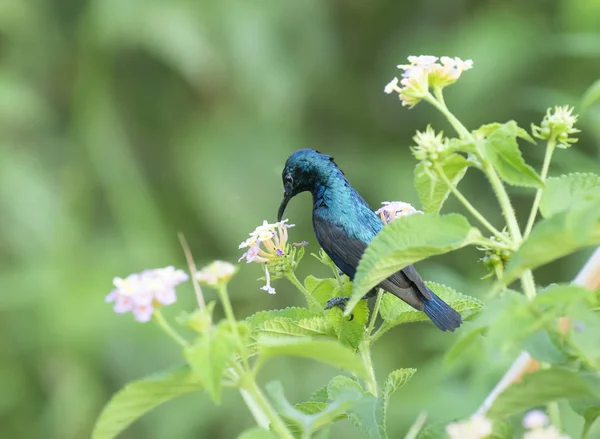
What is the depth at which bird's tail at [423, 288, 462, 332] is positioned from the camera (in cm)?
86

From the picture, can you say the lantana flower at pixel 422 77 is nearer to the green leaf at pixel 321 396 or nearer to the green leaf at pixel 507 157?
the green leaf at pixel 507 157

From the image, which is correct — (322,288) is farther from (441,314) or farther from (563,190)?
(563,190)

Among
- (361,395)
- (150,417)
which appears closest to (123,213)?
(150,417)

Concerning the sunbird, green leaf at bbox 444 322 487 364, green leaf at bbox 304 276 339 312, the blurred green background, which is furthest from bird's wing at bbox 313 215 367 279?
the blurred green background

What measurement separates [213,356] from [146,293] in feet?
0.23

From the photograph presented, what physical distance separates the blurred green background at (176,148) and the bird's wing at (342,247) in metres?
1.33

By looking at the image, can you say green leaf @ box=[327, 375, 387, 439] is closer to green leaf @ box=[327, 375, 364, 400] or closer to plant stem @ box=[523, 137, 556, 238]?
green leaf @ box=[327, 375, 364, 400]

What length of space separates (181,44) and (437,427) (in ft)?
7.67

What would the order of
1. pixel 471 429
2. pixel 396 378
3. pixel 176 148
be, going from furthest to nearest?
pixel 176 148
pixel 396 378
pixel 471 429

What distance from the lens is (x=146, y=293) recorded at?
567 millimetres

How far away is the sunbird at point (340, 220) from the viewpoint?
91 centimetres

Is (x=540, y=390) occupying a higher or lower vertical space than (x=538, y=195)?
lower

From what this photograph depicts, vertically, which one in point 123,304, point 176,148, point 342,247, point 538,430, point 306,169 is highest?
point 176,148

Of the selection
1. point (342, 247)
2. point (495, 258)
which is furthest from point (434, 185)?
point (342, 247)
